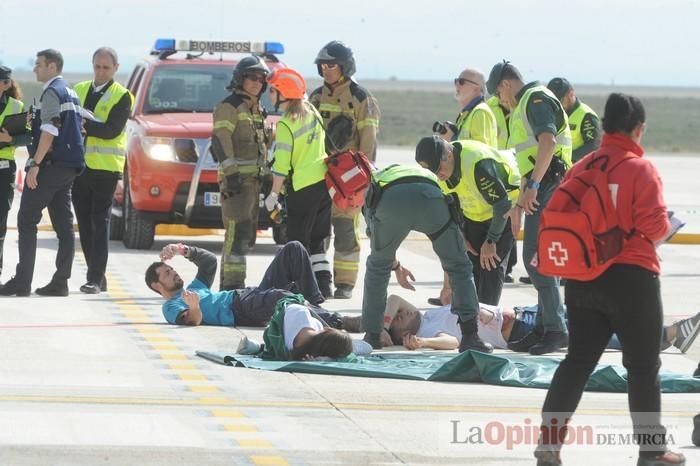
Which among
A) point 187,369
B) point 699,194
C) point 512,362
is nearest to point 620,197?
point 512,362

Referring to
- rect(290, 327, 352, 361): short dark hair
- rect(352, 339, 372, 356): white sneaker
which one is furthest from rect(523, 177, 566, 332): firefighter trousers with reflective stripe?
rect(290, 327, 352, 361): short dark hair

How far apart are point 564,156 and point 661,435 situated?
4.25m

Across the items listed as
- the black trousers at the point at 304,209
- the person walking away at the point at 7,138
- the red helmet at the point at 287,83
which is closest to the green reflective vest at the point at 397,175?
the red helmet at the point at 287,83

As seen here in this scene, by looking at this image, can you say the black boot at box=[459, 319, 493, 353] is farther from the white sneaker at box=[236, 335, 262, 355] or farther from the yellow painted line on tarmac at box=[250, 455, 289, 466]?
the yellow painted line on tarmac at box=[250, 455, 289, 466]

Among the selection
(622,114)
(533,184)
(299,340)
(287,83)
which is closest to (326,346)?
(299,340)

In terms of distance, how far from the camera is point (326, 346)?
392 inches

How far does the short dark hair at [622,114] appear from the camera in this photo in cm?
716

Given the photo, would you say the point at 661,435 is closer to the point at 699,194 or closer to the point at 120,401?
the point at 120,401

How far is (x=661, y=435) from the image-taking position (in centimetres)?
712

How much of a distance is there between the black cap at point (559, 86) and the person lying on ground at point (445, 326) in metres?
3.26

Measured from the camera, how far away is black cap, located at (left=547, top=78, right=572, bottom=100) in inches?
549

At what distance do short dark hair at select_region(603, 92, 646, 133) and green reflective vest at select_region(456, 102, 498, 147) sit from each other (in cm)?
603

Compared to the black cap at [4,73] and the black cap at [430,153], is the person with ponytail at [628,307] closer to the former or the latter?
the black cap at [430,153]

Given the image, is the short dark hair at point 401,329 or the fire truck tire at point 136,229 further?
the fire truck tire at point 136,229
